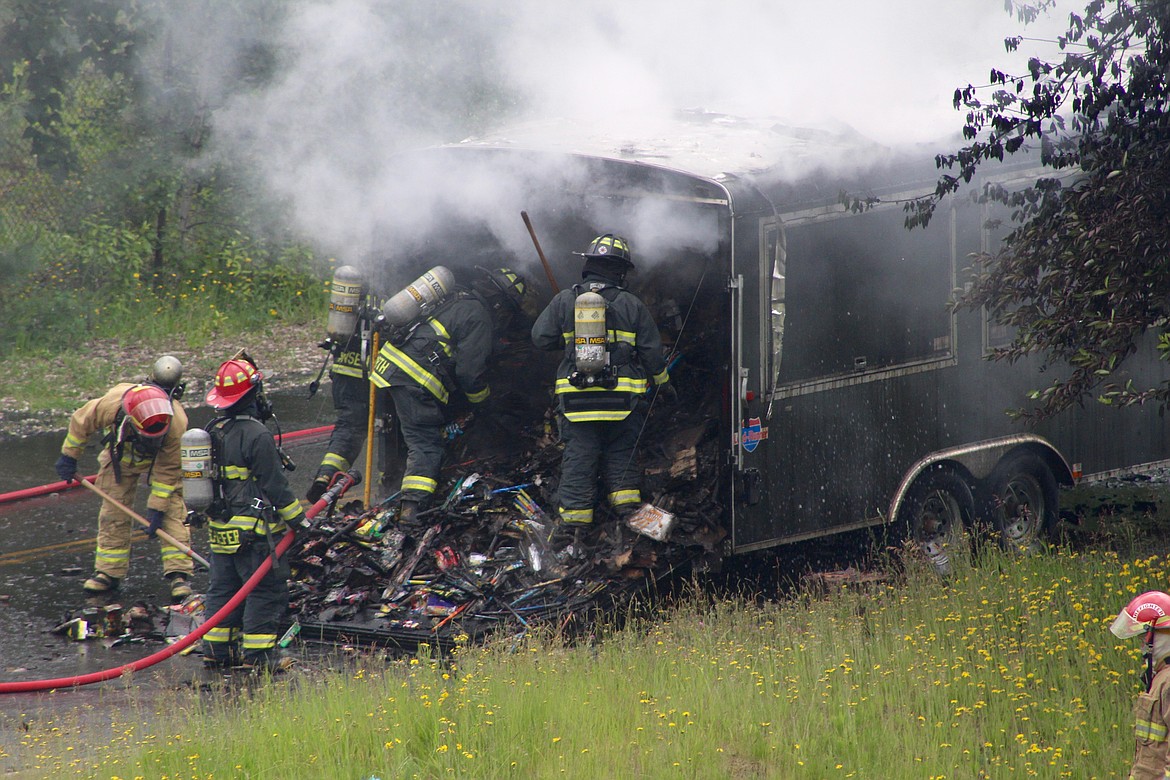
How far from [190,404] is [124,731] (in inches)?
312

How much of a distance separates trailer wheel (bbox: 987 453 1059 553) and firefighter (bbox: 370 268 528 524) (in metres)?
3.40

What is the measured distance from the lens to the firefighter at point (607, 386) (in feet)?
24.3

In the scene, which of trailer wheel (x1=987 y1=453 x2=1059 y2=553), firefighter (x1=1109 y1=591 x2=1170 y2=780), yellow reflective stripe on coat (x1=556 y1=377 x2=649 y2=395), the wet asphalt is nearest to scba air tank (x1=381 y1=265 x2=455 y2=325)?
yellow reflective stripe on coat (x1=556 y1=377 x2=649 y2=395)

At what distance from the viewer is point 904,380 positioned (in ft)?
→ 25.8

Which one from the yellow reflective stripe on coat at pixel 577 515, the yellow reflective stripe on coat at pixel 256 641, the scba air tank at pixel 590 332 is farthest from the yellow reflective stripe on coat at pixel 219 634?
the scba air tank at pixel 590 332

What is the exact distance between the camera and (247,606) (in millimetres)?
6902

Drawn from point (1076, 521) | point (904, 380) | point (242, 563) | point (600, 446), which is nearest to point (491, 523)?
point (600, 446)

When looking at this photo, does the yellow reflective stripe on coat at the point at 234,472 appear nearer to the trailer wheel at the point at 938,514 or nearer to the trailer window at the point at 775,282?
the trailer window at the point at 775,282

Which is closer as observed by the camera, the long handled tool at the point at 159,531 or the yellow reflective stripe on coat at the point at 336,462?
the long handled tool at the point at 159,531

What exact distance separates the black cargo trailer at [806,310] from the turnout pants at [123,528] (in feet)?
6.62

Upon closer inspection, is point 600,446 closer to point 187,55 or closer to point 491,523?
point 491,523

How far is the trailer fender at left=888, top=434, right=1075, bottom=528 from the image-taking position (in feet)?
26.0

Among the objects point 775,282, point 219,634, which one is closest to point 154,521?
point 219,634

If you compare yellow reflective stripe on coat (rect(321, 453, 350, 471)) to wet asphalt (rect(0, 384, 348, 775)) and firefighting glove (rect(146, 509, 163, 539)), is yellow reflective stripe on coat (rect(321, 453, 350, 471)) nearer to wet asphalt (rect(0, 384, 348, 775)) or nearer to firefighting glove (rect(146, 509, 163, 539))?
wet asphalt (rect(0, 384, 348, 775))
